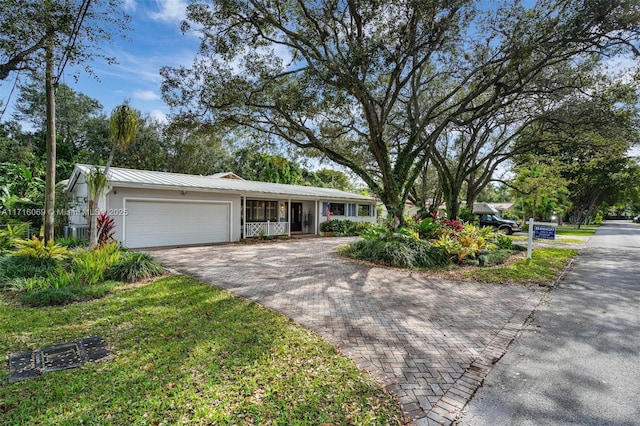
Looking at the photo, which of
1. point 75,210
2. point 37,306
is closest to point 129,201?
point 75,210

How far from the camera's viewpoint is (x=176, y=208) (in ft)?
43.4

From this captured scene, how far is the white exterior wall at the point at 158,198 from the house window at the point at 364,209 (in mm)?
10776

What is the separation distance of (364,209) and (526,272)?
1557cm

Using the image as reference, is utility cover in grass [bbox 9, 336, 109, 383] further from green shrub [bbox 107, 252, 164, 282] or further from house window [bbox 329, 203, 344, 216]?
house window [bbox 329, 203, 344, 216]

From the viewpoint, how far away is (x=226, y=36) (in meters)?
9.75

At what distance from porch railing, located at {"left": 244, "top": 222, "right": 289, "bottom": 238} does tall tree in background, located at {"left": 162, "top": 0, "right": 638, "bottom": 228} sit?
5.87 m

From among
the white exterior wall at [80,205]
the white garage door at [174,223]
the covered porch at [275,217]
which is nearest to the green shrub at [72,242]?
the white garage door at [174,223]

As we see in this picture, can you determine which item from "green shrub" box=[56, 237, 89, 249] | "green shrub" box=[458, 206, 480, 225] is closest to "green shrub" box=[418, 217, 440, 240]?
"green shrub" box=[458, 206, 480, 225]

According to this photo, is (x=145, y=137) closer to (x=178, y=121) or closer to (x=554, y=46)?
(x=178, y=121)

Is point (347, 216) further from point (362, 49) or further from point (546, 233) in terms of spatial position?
point (362, 49)

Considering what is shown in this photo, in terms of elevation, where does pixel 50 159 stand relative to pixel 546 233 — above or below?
above

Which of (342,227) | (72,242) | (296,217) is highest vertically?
(296,217)

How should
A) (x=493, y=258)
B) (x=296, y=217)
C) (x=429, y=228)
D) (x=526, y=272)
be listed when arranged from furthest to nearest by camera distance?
(x=296, y=217) < (x=429, y=228) < (x=493, y=258) < (x=526, y=272)

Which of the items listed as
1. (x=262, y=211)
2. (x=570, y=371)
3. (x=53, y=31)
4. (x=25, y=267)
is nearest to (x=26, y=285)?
(x=25, y=267)
